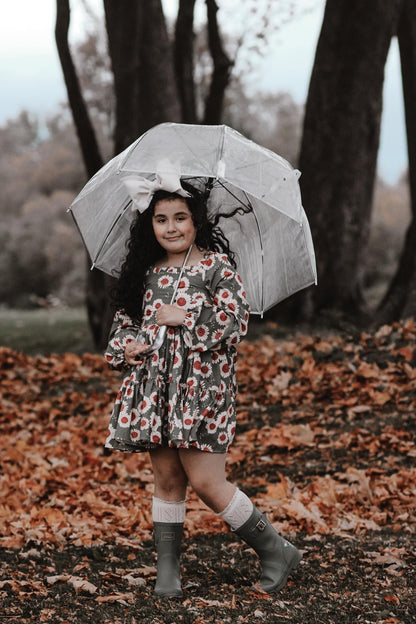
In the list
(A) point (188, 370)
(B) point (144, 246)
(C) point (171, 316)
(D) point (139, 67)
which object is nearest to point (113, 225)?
(B) point (144, 246)

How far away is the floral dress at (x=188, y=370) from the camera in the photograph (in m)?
3.22

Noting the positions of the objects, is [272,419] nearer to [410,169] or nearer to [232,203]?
[232,203]

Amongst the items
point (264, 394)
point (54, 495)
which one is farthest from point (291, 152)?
point (54, 495)

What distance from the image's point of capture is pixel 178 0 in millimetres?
10258

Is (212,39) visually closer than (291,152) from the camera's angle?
Yes

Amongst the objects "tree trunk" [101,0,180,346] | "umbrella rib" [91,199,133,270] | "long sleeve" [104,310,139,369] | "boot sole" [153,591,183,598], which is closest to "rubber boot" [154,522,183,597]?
"boot sole" [153,591,183,598]

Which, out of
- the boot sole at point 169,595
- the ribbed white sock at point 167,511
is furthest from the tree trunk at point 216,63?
the boot sole at point 169,595

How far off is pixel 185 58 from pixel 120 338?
323 inches

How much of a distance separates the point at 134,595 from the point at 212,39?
815cm

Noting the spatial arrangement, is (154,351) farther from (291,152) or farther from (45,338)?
(291,152)

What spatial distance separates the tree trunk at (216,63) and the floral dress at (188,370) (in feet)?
23.4

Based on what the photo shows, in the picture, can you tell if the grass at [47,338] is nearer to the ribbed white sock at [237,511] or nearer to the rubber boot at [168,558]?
the rubber boot at [168,558]

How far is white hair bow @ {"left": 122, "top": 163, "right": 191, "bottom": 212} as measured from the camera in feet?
11.0

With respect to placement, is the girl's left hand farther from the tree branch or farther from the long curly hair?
the tree branch
